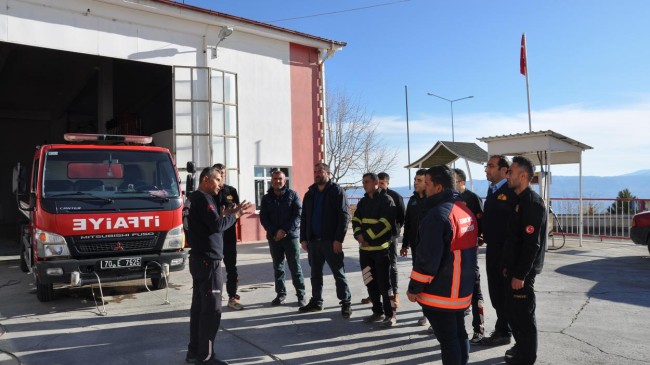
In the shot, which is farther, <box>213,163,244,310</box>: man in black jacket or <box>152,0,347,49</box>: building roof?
<box>152,0,347,49</box>: building roof

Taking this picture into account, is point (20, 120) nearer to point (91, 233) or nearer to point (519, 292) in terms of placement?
point (91, 233)

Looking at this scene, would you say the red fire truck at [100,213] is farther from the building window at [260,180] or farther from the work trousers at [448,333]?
the building window at [260,180]

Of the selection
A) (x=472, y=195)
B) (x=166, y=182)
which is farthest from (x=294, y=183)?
(x=472, y=195)

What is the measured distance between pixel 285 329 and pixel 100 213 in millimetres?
2928

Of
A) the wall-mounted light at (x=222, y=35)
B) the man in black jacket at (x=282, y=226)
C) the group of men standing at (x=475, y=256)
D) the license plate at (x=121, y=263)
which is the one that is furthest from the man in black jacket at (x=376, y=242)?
the wall-mounted light at (x=222, y=35)

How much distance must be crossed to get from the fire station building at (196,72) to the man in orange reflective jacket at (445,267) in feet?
32.2

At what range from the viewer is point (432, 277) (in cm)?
347

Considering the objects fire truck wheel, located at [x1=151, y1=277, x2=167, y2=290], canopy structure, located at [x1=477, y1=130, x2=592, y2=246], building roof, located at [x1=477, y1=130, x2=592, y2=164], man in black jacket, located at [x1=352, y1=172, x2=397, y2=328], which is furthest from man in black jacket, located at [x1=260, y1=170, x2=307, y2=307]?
building roof, located at [x1=477, y1=130, x2=592, y2=164]

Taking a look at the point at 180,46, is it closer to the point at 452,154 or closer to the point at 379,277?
the point at 452,154

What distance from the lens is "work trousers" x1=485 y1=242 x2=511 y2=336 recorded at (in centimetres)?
462

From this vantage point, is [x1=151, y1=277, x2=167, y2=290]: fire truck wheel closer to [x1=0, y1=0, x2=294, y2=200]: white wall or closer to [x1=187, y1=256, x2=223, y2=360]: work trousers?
[x1=187, y1=256, x2=223, y2=360]: work trousers

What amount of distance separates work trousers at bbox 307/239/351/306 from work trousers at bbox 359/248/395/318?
0.40 m

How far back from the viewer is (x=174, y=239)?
6855 mm

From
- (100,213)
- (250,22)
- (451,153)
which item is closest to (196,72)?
(250,22)
